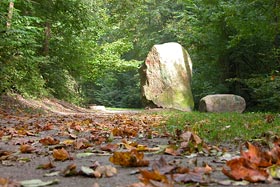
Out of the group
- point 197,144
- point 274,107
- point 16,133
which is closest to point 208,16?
point 274,107

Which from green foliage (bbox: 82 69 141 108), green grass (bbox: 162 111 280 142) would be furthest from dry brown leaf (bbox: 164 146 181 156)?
green foliage (bbox: 82 69 141 108)

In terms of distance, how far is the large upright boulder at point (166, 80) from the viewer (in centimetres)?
1584

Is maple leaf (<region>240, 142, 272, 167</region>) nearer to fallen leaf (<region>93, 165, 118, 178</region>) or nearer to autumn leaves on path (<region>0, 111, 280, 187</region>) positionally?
autumn leaves on path (<region>0, 111, 280, 187</region>)

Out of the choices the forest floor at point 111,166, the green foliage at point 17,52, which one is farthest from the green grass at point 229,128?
the green foliage at point 17,52

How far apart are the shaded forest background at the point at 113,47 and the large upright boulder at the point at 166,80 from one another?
1867mm

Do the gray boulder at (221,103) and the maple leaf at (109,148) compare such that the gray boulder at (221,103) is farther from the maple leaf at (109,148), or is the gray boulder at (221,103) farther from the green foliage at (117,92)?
the green foliage at (117,92)

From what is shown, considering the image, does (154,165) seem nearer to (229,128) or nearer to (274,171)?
(274,171)

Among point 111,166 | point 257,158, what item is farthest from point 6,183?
point 257,158

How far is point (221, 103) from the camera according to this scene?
13.6 meters

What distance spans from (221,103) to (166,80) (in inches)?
128

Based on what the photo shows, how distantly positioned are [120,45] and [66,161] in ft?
74.7

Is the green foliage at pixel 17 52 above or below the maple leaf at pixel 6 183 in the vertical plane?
above

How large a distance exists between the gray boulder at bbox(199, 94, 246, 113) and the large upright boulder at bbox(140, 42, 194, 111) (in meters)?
2.05

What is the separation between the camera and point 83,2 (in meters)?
13.2
